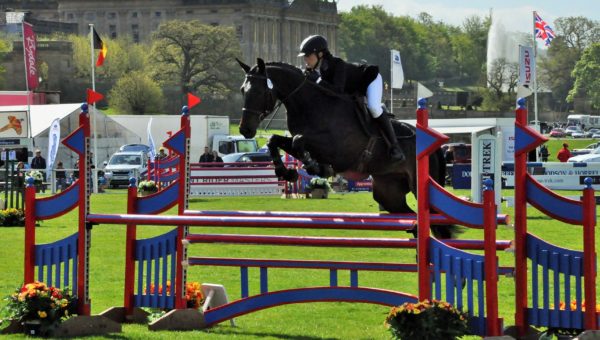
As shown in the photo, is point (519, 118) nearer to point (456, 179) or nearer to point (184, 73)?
point (456, 179)

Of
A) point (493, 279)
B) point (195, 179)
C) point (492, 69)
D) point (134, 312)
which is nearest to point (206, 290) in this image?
point (134, 312)

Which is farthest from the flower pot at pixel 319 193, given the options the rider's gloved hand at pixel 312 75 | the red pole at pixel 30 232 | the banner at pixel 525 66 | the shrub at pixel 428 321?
the shrub at pixel 428 321

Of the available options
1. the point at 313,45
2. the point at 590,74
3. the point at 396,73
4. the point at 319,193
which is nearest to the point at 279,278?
the point at 313,45

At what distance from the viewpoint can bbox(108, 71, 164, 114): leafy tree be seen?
347 feet

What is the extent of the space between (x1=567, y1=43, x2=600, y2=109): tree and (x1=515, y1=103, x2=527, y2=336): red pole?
123m

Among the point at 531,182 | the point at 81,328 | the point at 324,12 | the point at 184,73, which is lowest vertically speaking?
the point at 81,328

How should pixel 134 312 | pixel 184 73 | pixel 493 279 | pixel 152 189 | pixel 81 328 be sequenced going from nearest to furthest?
1. pixel 493 279
2. pixel 81 328
3. pixel 134 312
4. pixel 152 189
5. pixel 184 73

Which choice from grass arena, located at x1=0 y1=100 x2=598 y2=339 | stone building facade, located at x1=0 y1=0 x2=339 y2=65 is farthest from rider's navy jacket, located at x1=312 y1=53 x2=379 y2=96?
stone building facade, located at x1=0 y1=0 x2=339 y2=65

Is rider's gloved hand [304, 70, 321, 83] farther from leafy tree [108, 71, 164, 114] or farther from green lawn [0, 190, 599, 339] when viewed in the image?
leafy tree [108, 71, 164, 114]

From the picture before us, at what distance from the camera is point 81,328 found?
9.45 m

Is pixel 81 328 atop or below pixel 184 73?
below

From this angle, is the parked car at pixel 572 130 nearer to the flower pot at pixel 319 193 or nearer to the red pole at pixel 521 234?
the flower pot at pixel 319 193

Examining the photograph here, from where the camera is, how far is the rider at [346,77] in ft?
36.9

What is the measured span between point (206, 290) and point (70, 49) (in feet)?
391
